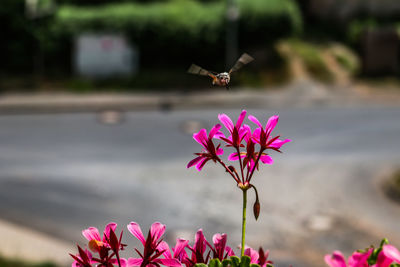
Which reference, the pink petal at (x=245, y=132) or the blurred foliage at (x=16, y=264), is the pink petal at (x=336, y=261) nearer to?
the pink petal at (x=245, y=132)

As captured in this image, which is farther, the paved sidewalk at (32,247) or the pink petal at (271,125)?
the paved sidewalk at (32,247)

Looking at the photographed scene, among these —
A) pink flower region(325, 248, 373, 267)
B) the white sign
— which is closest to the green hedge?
the white sign

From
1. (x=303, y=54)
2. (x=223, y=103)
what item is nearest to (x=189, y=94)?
(x=223, y=103)

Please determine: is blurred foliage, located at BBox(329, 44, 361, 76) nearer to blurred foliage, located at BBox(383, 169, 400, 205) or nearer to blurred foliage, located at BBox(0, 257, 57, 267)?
blurred foliage, located at BBox(383, 169, 400, 205)

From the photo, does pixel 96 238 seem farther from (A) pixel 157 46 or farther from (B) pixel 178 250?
(A) pixel 157 46

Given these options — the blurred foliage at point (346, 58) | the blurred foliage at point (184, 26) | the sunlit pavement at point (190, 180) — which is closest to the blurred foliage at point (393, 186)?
the sunlit pavement at point (190, 180)

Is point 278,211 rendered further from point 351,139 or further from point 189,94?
point 189,94
